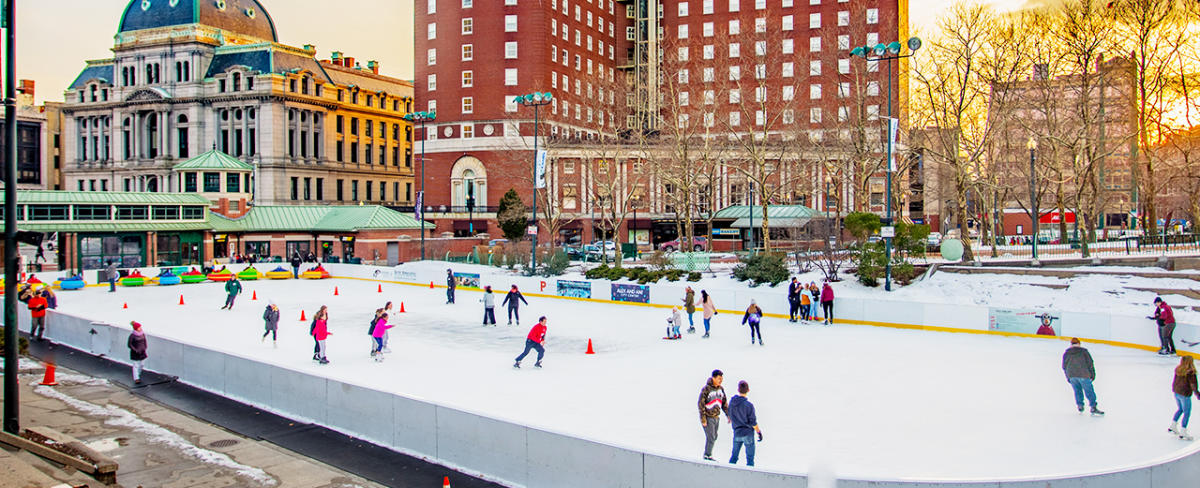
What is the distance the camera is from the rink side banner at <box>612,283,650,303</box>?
32.4m

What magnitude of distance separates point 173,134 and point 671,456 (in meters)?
89.6

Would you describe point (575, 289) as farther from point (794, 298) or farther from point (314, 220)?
point (314, 220)

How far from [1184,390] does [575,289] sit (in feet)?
81.1

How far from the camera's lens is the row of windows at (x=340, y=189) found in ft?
276

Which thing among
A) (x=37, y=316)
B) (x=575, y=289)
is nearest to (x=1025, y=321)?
(x=575, y=289)

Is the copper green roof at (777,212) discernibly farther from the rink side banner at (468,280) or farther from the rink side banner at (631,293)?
the rink side banner at (631,293)

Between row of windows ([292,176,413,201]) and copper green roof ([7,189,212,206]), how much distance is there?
2865cm

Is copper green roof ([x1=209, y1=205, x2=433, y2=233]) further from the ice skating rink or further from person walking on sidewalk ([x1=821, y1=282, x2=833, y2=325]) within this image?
person walking on sidewalk ([x1=821, y1=282, x2=833, y2=325])

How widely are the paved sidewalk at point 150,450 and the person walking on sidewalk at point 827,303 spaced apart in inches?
725

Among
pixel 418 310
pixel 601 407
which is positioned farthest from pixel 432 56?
pixel 601 407

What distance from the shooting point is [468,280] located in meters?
40.5

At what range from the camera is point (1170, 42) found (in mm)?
39562

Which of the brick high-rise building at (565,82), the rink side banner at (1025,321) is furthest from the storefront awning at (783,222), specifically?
the rink side banner at (1025,321)

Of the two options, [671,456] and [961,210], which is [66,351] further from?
[961,210]
